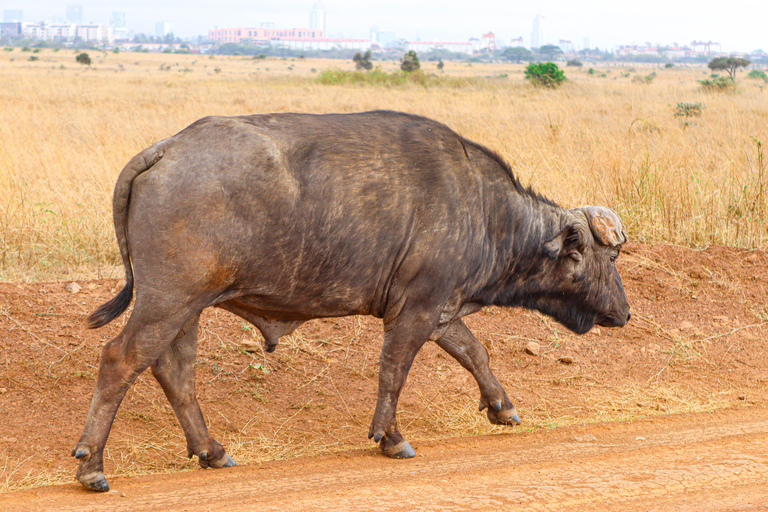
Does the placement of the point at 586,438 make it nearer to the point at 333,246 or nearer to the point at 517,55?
the point at 333,246

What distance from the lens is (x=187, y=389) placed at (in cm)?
403

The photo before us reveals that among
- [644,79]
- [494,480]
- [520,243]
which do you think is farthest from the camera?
[644,79]

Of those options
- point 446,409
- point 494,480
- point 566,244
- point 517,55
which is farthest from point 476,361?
point 517,55

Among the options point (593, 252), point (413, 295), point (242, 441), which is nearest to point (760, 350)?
point (593, 252)

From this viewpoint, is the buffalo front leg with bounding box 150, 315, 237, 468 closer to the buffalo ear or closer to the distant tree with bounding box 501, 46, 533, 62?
the buffalo ear

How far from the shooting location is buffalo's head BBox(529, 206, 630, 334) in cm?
441

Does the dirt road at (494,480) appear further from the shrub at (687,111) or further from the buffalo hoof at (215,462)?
the shrub at (687,111)

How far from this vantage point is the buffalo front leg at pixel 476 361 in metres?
4.64

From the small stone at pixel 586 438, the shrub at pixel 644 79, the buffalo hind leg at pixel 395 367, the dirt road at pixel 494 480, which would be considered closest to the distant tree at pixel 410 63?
the shrub at pixel 644 79

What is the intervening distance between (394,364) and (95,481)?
5.27 ft

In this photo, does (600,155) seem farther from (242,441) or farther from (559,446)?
(242,441)

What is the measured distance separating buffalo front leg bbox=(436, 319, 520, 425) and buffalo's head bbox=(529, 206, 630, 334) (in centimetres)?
47

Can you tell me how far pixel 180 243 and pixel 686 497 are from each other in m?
2.66

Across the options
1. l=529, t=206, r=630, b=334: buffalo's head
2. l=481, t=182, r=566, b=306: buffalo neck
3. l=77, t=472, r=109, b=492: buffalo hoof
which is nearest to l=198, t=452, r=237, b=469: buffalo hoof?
l=77, t=472, r=109, b=492: buffalo hoof
